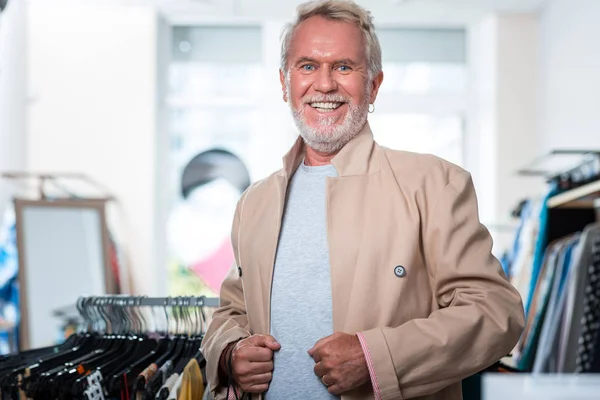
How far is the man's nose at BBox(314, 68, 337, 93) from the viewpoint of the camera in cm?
171

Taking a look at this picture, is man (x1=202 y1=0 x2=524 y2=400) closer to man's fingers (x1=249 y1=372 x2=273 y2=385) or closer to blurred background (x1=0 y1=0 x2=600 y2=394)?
man's fingers (x1=249 y1=372 x2=273 y2=385)

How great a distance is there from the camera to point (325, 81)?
1.71 m

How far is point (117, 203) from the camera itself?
19.8 feet

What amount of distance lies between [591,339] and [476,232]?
1.86 m

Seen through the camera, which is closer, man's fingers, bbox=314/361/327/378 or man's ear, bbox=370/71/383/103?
man's fingers, bbox=314/361/327/378

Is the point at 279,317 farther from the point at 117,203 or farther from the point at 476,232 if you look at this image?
the point at 117,203

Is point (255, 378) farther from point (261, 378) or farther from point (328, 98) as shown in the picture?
point (328, 98)

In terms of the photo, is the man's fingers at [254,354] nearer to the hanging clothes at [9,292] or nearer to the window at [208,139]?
the hanging clothes at [9,292]

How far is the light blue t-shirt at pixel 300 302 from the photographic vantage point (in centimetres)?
165

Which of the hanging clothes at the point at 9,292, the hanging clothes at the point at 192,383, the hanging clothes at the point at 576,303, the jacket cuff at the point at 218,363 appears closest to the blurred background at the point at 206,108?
the hanging clothes at the point at 9,292

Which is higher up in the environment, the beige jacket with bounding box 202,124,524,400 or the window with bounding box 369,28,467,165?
the window with bounding box 369,28,467,165

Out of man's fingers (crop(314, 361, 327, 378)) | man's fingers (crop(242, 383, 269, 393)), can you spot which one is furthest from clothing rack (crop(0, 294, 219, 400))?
man's fingers (crop(314, 361, 327, 378))

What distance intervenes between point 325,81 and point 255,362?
617 millimetres

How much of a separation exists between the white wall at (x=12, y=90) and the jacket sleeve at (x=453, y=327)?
4.42m
